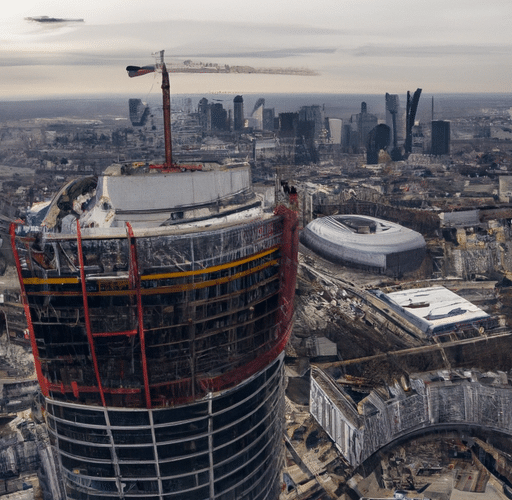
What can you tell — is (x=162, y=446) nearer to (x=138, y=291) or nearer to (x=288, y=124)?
(x=138, y=291)

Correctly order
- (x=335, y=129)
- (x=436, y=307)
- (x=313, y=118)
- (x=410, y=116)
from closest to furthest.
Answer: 1. (x=436, y=307)
2. (x=313, y=118)
3. (x=335, y=129)
4. (x=410, y=116)

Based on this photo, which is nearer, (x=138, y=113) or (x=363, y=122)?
(x=138, y=113)

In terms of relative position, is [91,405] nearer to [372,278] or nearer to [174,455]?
[174,455]

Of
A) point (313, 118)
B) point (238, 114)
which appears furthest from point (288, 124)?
point (313, 118)

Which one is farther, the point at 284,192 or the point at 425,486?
the point at 425,486

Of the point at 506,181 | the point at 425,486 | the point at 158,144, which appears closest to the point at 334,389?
the point at 425,486

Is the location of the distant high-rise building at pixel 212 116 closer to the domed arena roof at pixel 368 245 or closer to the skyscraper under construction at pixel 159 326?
the domed arena roof at pixel 368 245

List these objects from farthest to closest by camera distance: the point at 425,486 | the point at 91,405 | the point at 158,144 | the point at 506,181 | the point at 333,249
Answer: the point at 506,181 → the point at 158,144 → the point at 333,249 → the point at 425,486 → the point at 91,405

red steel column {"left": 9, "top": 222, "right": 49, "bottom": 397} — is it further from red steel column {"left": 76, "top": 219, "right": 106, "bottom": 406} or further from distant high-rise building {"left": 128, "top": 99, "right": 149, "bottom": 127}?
distant high-rise building {"left": 128, "top": 99, "right": 149, "bottom": 127}
